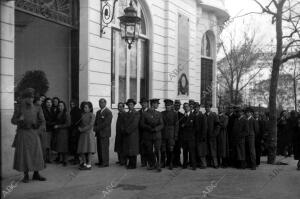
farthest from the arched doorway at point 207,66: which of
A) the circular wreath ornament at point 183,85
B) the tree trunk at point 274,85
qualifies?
the tree trunk at point 274,85

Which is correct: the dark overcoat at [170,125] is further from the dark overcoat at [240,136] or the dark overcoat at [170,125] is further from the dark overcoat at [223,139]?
the dark overcoat at [240,136]

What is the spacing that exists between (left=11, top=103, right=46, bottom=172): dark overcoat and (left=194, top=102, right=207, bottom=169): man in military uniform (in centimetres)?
417

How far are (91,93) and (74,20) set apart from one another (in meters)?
2.13

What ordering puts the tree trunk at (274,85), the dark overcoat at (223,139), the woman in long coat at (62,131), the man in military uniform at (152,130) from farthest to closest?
the tree trunk at (274,85)
the dark overcoat at (223,139)
the woman in long coat at (62,131)
the man in military uniform at (152,130)

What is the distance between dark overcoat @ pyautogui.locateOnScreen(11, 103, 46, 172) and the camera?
296 inches

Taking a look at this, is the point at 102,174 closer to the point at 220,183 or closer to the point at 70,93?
the point at 220,183

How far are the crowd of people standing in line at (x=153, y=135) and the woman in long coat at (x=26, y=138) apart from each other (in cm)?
153

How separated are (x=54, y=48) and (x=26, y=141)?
713cm

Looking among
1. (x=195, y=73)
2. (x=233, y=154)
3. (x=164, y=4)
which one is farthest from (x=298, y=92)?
(x=233, y=154)

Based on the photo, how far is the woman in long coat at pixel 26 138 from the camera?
24.6ft

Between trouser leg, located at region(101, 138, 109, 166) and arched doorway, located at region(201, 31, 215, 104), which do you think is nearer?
trouser leg, located at region(101, 138, 109, 166)

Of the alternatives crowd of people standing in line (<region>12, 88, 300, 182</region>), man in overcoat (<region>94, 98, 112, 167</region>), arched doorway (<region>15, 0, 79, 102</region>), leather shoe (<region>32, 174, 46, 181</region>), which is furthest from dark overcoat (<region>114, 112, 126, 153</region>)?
leather shoe (<region>32, 174, 46, 181</region>)

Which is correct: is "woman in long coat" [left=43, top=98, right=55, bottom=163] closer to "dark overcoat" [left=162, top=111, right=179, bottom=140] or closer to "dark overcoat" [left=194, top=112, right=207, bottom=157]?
"dark overcoat" [left=162, top=111, right=179, bottom=140]

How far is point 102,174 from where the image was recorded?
9.07 m
